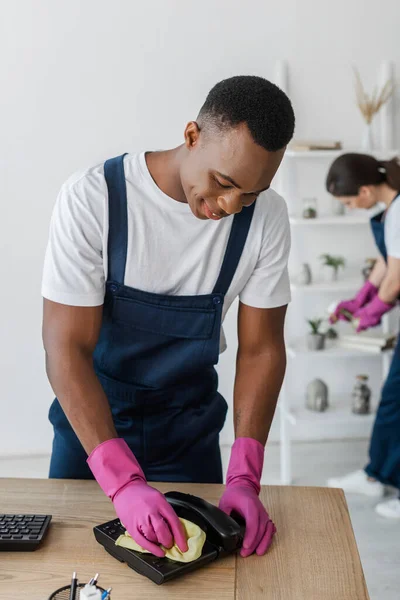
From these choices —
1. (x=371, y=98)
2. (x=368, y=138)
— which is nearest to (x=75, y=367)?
(x=368, y=138)

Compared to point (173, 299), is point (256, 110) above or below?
above

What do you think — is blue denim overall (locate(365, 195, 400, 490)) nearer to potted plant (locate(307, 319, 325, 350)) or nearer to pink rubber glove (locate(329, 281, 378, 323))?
pink rubber glove (locate(329, 281, 378, 323))

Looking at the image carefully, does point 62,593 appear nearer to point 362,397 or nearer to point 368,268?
point 362,397

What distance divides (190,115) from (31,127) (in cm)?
72

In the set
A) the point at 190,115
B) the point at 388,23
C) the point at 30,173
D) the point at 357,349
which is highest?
the point at 388,23

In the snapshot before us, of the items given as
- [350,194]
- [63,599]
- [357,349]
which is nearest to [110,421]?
[63,599]

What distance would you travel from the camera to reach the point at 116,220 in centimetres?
138

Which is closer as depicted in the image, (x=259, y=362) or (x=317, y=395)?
(x=259, y=362)

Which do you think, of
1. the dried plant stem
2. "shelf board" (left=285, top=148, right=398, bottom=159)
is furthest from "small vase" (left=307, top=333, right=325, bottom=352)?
the dried plant stem

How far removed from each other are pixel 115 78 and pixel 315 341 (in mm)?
1478

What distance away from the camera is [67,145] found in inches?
130

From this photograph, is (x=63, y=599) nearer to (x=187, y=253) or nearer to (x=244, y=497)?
(x=244, y=497)

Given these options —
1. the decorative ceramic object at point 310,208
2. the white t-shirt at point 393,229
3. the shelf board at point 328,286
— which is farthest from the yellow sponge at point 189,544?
the decorative ceramic object at point 310,208

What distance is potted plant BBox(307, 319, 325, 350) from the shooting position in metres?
3.25
